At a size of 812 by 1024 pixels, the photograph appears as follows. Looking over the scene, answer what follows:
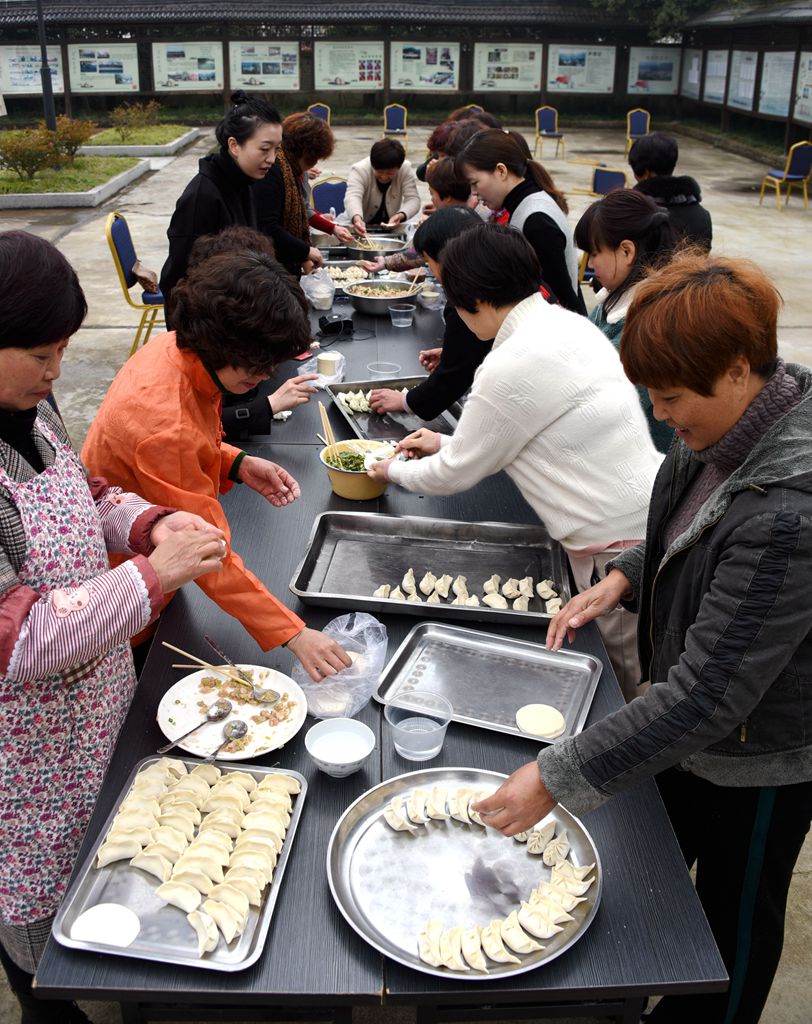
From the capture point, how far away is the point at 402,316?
468cm

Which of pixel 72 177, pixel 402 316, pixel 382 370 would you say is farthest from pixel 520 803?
pixel 72 177

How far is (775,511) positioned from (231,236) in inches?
62.5

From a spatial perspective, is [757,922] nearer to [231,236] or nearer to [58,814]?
[58,814]

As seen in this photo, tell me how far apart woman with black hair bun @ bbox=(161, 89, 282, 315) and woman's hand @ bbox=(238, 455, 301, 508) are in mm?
1337

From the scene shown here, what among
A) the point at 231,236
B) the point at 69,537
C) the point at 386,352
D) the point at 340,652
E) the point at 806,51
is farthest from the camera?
the point at 806,51

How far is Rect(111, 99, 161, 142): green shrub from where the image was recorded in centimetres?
1778

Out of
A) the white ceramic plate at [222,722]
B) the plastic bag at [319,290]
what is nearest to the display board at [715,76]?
the plastic bag at [319,290]

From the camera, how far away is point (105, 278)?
9.16 metres

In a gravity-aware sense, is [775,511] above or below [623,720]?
above

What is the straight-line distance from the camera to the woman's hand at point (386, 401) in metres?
3.34

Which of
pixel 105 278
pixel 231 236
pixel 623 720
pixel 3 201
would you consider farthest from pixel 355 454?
pixel 3 201

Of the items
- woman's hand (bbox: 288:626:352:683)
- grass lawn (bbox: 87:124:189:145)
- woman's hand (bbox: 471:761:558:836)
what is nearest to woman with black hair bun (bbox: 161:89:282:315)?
woman's hand (bbox: 288:626:352:683)

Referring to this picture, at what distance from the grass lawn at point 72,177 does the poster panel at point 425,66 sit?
918cm

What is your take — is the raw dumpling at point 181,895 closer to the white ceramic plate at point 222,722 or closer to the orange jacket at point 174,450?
the white ceramic plate at point 222,722
